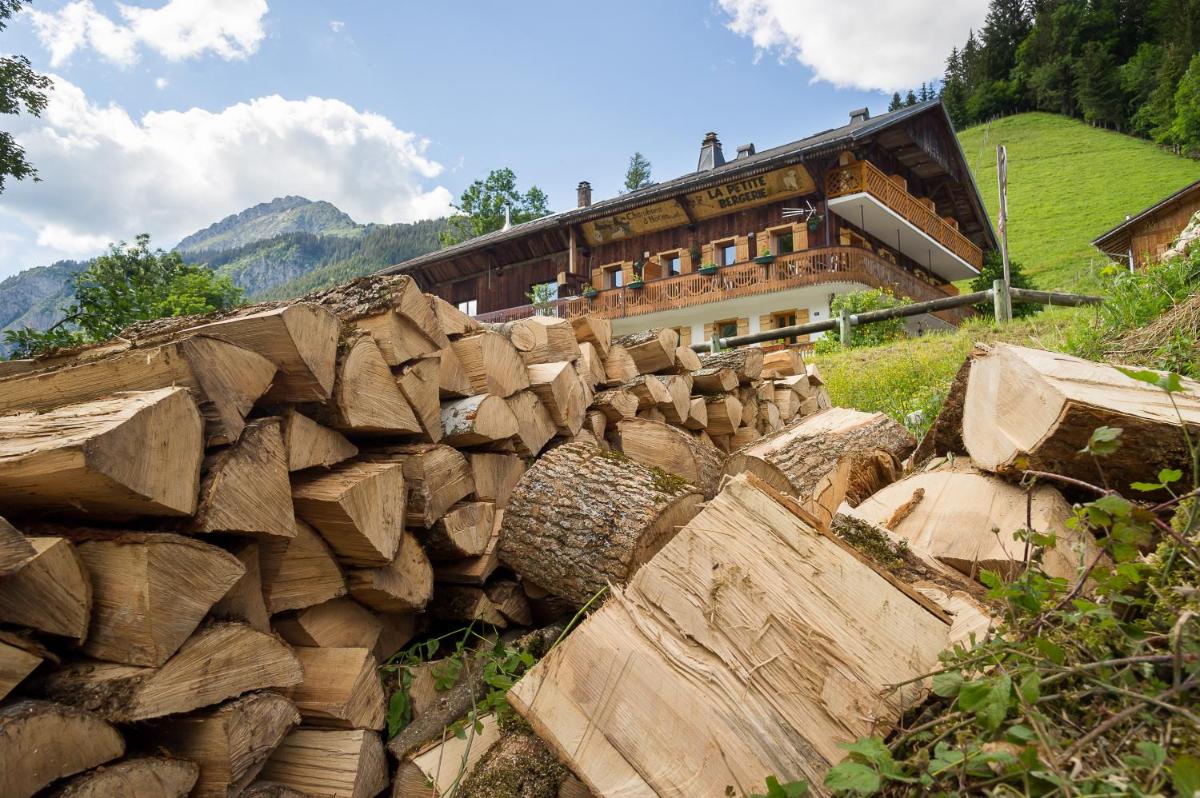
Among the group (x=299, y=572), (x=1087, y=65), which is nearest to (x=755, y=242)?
(x=299, y=572)

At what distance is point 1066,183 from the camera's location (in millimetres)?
37438

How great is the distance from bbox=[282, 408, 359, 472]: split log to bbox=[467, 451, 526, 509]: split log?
647 mm

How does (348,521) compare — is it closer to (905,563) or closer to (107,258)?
(905,563)

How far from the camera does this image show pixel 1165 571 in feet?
4.08

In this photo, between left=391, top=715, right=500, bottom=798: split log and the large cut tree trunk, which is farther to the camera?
the large cut tree trunk

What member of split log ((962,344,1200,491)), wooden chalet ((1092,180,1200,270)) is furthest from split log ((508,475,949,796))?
wooden chalet ((1092,180,1200,270))

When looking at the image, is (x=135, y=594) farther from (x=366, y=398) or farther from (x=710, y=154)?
(x=710, y=154)

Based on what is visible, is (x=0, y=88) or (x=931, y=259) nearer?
(x=0, y=88)

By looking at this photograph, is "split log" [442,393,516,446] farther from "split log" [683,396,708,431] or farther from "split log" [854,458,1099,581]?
"split log" [683,396,708,431]

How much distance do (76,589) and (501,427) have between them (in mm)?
1625

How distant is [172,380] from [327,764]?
1.17 meters

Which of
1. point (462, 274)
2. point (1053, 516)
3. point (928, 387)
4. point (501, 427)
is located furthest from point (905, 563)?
point (462, 274)

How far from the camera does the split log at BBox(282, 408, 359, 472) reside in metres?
1.98

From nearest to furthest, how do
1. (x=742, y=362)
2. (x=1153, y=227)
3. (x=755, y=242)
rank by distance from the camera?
(x=742, y=362) → (x=755, y=242) → (x=1153, y=227)
